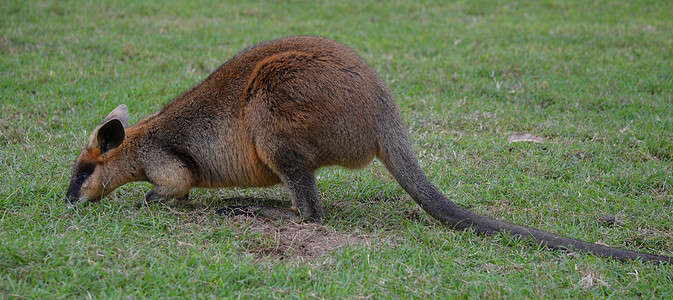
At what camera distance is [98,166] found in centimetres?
444

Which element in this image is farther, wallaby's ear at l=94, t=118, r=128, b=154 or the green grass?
wallaby's ear at l=94, t=118, r=128, b=154

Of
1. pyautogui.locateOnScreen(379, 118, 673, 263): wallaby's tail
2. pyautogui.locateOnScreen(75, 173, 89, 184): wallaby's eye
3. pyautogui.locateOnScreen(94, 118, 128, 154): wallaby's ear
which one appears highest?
pyautogui.locateOnScreen(94, 118, 128, 154): wallaby's ear

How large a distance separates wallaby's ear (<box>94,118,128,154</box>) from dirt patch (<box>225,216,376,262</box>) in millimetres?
1001

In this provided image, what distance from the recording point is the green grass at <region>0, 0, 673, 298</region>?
349 cm

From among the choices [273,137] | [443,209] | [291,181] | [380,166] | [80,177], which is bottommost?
[380,166]

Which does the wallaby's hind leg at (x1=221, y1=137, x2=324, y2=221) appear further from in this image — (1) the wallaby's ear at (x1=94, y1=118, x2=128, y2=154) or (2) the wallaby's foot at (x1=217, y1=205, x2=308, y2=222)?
(1) the wallaby's ear at (x1=94, y1=118, x2=128, y2=154)

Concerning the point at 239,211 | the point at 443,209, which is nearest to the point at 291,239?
the point at 239,211

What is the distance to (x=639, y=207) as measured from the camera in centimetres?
469

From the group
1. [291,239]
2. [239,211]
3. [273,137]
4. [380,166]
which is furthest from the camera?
[380,166]

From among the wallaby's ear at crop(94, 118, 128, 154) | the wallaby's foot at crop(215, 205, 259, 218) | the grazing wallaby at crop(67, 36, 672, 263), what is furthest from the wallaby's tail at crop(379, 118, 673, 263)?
the wallaby's ear at crop(94, 118, 128, 154)

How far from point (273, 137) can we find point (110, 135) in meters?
1.21

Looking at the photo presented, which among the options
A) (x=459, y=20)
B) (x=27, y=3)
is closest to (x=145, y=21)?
(x=27, y=3)

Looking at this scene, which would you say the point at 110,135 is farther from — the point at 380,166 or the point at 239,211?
the point at 380,166

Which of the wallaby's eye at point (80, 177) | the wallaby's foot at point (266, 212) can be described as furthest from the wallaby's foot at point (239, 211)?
the wallaby's eye at point (80, 177)
